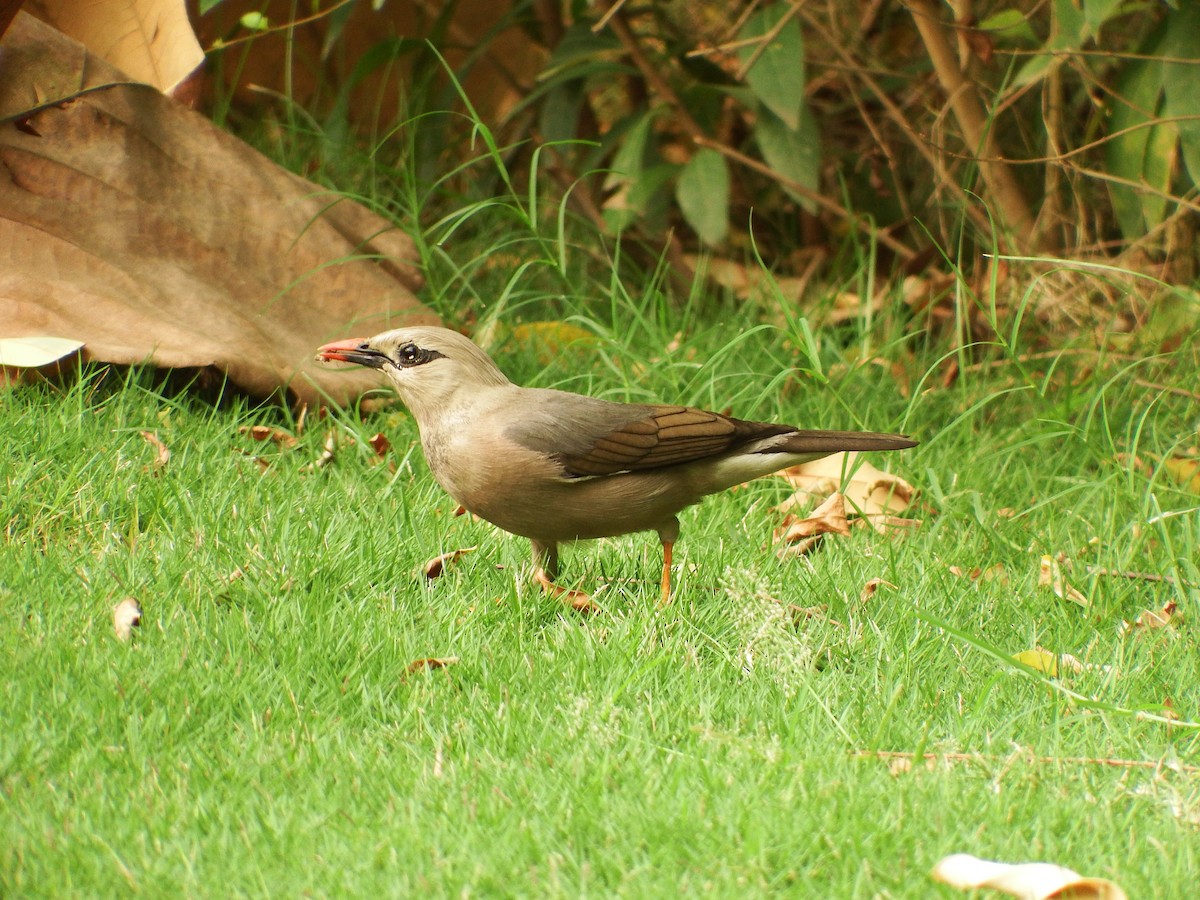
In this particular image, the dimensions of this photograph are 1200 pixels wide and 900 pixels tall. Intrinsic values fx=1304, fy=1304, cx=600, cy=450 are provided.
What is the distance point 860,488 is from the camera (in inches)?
201

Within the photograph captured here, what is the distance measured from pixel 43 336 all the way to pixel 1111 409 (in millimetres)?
4373

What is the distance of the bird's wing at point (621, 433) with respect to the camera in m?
3.96

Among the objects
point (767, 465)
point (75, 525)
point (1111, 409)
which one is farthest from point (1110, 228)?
point (75, 525)

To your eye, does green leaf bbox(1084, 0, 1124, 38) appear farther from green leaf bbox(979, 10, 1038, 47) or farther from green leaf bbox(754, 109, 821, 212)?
green leaf bbox(754, 109, 821, 212)

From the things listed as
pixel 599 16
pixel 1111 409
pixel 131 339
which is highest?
pixel 599 16

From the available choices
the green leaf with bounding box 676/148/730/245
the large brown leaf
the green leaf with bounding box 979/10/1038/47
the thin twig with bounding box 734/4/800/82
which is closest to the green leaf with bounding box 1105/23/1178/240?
the green leaf with bounding box 979/10/1038/47

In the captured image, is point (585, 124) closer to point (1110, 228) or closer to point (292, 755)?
point (1110, 228)

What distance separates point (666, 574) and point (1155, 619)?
1541 millimetres

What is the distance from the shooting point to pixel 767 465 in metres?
4.25

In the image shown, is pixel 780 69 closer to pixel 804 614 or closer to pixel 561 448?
pixel 561 448

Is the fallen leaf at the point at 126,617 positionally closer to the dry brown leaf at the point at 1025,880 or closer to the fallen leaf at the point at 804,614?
the fallen leaf at the point at 804,614

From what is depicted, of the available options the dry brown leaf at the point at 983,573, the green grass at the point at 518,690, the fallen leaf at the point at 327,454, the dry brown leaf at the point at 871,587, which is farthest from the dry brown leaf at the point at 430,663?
the dry brown leaf at the point at 983,573

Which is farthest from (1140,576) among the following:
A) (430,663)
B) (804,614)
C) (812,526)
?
(430,663)

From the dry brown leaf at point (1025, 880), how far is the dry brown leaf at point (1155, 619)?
1.62 m
